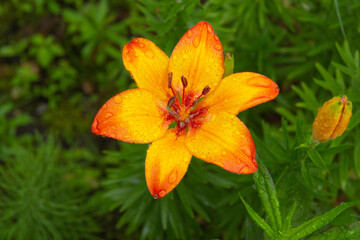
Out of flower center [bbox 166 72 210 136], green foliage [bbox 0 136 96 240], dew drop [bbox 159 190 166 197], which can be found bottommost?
green foliage [bbox 0 136 96 240]

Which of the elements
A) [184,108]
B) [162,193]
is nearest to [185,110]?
[184,108]

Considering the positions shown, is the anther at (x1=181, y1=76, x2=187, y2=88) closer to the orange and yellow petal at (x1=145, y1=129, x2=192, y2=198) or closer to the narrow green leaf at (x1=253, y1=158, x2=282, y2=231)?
the orange and yellow petal at (x1=145, y1=129, x2=192, y2=198)

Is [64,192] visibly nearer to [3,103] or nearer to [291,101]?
[3,103]

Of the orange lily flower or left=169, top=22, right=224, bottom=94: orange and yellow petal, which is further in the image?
left=169, top=22, right=224, bottom=94: orange and yellow petal

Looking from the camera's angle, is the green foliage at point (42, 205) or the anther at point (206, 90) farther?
the green foliage at point (42, 205)

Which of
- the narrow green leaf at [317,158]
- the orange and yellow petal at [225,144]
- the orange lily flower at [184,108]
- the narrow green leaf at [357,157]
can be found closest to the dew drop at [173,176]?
the orange lily flower at [184,108]

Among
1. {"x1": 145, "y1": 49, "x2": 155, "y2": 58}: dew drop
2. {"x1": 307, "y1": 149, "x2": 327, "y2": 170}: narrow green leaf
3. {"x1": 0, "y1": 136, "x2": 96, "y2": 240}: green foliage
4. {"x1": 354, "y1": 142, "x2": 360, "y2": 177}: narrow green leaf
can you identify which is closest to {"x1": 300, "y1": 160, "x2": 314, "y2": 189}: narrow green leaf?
{"x1": 307, "y1": 149, "x2": 327, "y2": 170}: narrow green leaf

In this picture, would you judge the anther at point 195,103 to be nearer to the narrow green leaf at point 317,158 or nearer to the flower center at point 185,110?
the flower center at point 185,110

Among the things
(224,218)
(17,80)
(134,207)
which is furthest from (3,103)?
(224,218)
